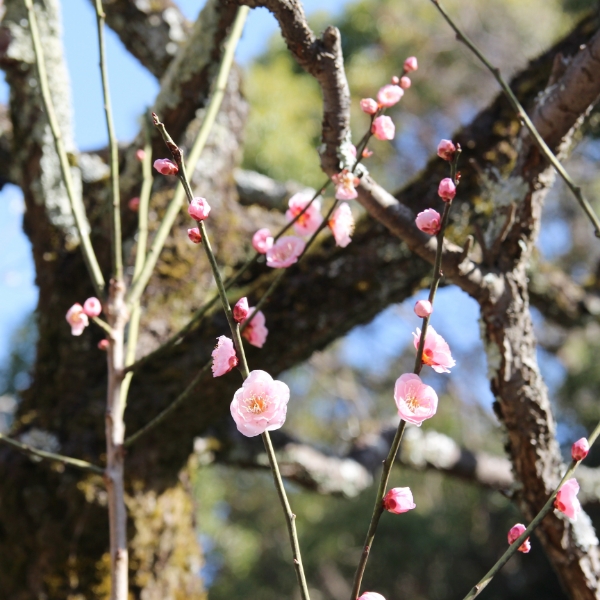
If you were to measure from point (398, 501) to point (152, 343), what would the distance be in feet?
2.25

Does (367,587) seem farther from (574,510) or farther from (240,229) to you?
(574,510)

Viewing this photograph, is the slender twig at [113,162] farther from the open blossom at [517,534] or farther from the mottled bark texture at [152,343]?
the open blossom at [517,534]

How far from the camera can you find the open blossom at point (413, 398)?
42cm

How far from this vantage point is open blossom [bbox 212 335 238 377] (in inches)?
18.6

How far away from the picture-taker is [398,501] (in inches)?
17.4

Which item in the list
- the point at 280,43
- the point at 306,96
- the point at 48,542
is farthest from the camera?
the point at 280,43

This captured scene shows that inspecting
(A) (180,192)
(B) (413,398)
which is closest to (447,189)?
(B) (413,398)

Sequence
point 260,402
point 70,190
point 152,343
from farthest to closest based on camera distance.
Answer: point 152,343, point 70,190, point 260,402

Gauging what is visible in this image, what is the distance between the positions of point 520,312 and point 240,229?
0.66 meters

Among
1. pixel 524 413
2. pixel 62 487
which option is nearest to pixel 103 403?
pixel 62 487

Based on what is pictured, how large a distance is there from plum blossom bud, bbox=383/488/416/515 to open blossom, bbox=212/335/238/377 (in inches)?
5.8

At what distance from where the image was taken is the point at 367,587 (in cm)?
358

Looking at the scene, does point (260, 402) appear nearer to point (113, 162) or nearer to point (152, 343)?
point (113, 162)

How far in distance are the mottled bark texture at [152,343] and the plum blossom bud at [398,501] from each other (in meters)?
0.58
